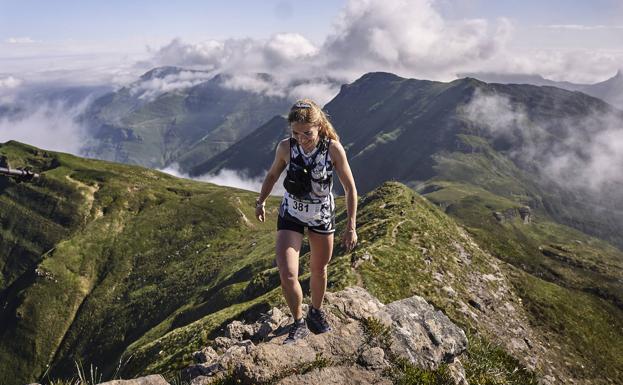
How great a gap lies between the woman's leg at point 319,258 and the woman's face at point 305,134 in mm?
2196

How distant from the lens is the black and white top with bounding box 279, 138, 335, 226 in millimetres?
9953

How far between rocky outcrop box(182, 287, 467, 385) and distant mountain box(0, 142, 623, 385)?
0.15 meters

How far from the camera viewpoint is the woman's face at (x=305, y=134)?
958 cm

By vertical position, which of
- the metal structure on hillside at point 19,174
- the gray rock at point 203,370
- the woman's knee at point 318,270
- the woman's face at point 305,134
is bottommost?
the gray rock at point 203,370

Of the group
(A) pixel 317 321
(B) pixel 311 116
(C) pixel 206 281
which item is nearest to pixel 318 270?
(A) pixel 317 321

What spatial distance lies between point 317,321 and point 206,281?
64232mm

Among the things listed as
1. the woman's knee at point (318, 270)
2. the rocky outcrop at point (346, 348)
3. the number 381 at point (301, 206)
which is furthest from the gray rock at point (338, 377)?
the number 381 at point (301, 206)

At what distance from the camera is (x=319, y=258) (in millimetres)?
10508

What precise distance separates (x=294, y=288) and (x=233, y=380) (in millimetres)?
2484

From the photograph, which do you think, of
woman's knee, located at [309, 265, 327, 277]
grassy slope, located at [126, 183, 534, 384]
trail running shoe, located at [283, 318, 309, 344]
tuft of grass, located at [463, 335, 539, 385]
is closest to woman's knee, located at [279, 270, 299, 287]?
woman's knee, located at [309, 265, 327, 277]

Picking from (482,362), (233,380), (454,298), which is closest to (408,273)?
(454,298)

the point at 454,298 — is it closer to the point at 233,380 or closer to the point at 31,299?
the point at 233,380

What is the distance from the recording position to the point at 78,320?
89375mm

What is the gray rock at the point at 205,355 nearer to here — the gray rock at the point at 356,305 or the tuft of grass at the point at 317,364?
the gray rock at the point at 356,305
